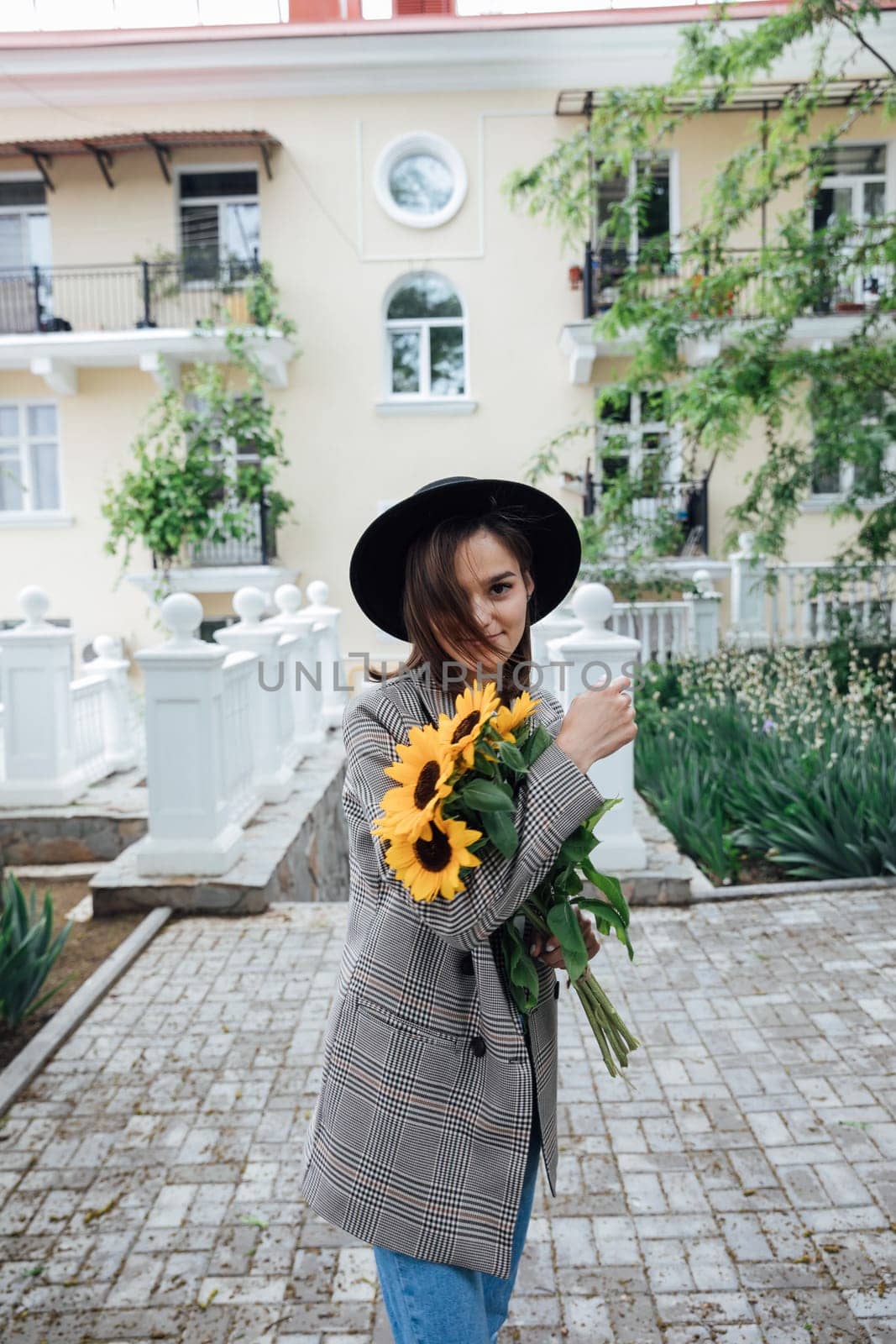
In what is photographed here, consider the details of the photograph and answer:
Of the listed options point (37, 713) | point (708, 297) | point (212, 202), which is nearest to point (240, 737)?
point (37, 713)

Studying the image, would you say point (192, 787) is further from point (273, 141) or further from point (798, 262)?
point (273, 141)

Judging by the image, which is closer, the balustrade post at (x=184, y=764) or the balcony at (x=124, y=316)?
the balustrade post at (x=184, y=764)

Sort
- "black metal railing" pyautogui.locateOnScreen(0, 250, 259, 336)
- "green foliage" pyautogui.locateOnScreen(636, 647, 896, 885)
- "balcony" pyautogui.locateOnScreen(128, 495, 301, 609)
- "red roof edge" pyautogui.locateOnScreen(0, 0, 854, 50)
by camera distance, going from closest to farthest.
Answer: "green foliage" pyautogui.locateOnScreen(636, 647, 896, 885) < "red roof edge" pyautogui.locateOnScreen(0, 0, 854, 50) < "balcony" pyautogui.locateOnScreen(128, 495, 301, 609) < "black metal railing" pyautogui.locateOnScreen(0, 250, 259, 336)

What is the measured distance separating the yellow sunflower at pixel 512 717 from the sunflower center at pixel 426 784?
115 millimetres

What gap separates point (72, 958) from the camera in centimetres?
439

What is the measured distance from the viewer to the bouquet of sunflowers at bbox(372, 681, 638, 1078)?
4.03ft

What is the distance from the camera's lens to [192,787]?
16.3ft

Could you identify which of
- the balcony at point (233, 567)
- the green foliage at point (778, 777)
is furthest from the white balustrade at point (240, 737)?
the balcony at point (233, 567)

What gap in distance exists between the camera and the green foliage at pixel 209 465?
12.7 meters

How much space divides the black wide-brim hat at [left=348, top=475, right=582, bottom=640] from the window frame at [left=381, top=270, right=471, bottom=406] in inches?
475

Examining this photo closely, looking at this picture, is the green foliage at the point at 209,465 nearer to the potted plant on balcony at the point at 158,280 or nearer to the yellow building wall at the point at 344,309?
the yellow building wall at the point at 344,309

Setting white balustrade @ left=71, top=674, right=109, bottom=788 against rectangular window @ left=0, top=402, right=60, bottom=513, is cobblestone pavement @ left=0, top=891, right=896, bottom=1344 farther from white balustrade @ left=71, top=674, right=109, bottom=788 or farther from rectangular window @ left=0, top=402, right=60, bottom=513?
rectangular window @ left=0, top=402, right=60, bottom=513

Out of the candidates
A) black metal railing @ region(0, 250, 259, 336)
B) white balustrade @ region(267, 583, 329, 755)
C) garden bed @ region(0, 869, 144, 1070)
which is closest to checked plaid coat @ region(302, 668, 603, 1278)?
garden bed @ region(0, 869, 144, 1070)

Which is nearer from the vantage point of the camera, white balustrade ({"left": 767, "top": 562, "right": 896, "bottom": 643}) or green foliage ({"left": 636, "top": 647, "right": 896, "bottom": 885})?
green foliage ({"left": 636, "top": 647, "right": 896, "bottom": 885})
